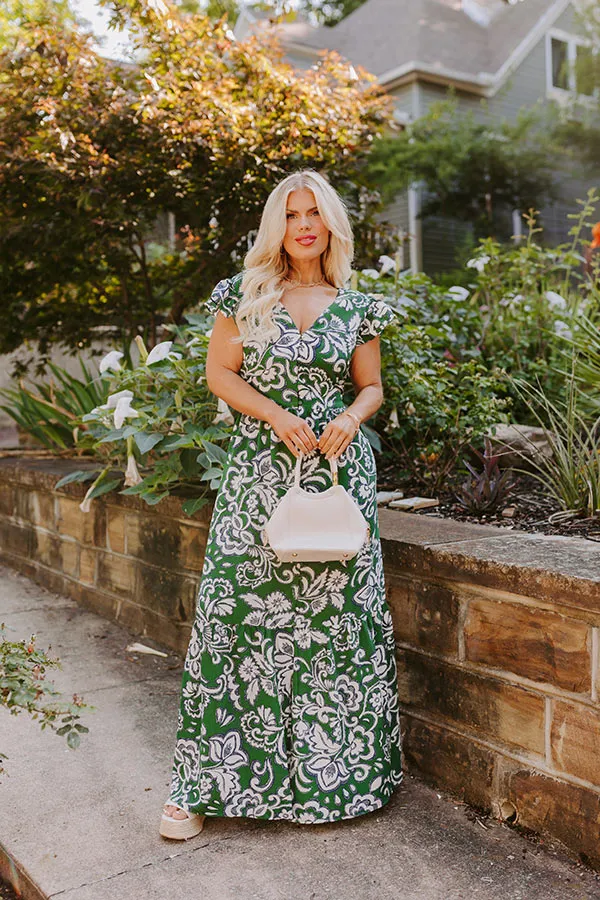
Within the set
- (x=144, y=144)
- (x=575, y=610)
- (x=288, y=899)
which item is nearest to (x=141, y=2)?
(x=144, y=144)

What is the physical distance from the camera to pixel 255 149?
5.07 meters

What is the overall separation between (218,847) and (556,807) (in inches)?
36.1

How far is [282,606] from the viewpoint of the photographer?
254 centimetres

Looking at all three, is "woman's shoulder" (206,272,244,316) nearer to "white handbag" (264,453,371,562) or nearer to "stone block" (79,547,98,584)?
"white handbag" (264,453,371,562)

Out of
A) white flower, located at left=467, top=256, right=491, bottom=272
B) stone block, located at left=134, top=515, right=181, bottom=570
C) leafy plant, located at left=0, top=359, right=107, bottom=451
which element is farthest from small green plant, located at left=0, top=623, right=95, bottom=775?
white flower, located at left=467, top=256, right=491, bottom=272

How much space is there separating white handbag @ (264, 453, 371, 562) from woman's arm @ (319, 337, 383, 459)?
151 millimetres

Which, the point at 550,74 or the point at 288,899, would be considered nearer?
the point at 288,899

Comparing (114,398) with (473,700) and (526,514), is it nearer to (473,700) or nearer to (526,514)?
(526,514)

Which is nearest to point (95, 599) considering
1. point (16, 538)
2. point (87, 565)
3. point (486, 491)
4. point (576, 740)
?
point (87, 565)

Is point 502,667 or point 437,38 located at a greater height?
point 437,38

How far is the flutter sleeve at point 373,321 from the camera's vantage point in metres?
2.67

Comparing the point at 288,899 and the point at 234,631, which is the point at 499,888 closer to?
the point at 288,899

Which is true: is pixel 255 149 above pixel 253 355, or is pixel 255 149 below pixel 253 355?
above

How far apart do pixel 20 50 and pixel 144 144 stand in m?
1.18
